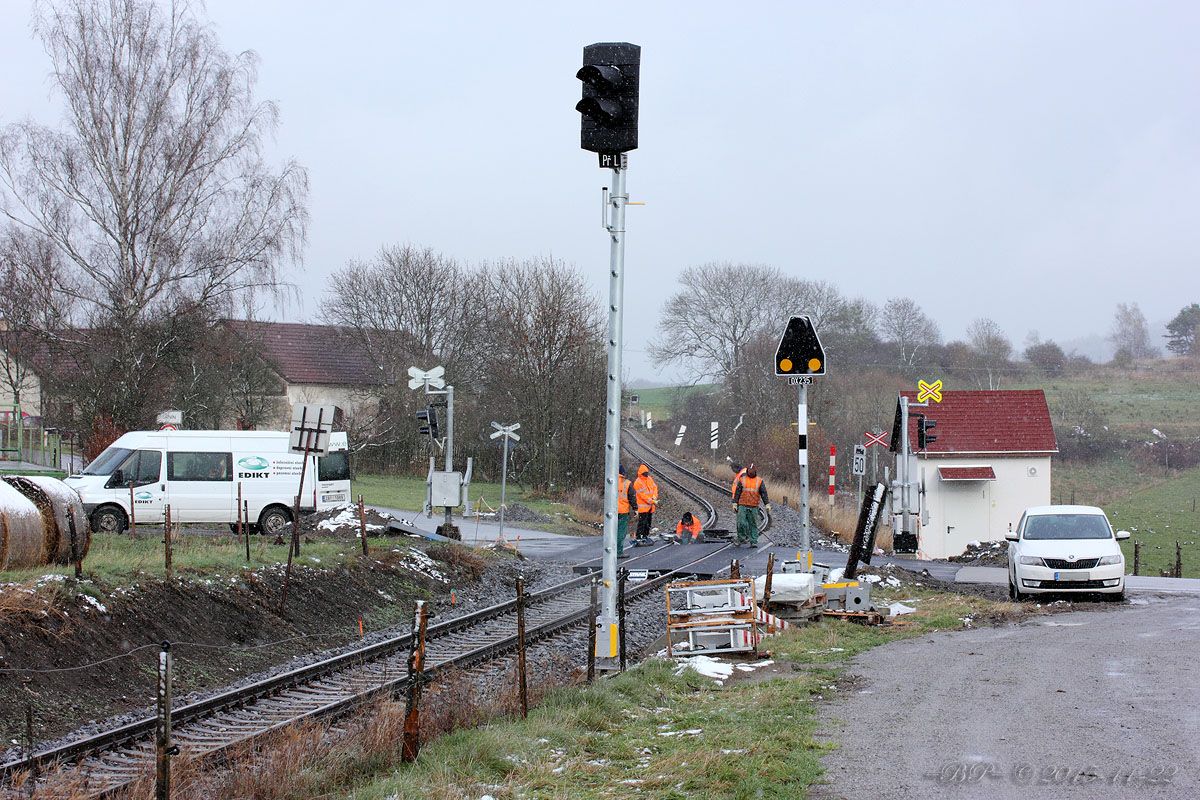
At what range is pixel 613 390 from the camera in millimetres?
11383

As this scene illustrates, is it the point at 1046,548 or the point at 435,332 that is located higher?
the point at 435,332

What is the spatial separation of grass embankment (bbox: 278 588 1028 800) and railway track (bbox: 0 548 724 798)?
129 centimetres

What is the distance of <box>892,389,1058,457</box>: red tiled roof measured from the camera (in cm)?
3753

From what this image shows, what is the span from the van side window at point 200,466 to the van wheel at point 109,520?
122 cm

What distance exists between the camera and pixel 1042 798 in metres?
6.37

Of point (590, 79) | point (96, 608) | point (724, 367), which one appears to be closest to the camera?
point (590, 79)

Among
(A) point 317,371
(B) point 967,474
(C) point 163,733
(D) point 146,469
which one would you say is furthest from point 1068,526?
(A) point 317,371

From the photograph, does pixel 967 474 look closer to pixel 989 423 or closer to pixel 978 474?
pixel 978 474

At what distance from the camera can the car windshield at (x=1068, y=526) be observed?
17.8m

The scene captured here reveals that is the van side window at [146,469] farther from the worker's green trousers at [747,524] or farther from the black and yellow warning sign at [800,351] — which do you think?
the black and yellow warning sign at [800,351]

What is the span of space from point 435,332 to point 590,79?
157ft

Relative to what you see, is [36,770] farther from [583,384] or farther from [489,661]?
[583,384]

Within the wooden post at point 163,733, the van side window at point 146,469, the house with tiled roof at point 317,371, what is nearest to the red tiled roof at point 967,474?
the van side window at point 146,469

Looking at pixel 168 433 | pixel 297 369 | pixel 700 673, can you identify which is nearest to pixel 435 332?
pixel 297 369
